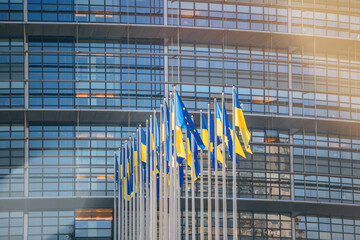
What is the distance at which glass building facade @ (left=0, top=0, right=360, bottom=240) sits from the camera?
2189 inches

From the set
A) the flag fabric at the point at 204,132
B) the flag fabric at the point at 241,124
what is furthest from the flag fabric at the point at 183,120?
the flag fabric at the point at 241,124

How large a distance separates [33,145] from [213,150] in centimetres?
2532

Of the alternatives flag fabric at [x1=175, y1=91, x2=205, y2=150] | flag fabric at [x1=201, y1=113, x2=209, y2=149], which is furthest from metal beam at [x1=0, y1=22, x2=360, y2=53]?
flag fabric at [x1=175, y1=91, x2=205, y2=150]

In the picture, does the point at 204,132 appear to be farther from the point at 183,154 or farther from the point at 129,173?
the point at 129,173

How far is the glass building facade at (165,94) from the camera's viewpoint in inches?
2189

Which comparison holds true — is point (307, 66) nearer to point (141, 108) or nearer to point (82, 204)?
point (141, 108)

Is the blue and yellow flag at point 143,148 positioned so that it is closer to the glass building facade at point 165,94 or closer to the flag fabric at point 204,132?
the flag fabric at point 204,132

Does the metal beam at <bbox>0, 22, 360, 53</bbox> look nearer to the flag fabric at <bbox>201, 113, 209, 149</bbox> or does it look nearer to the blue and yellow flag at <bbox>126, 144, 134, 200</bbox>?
the blue and yellow flag at <bbox>126, 144, 134, 200</bbox>

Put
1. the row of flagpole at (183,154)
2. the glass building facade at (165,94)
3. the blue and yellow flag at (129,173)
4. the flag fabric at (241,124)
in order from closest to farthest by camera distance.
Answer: the flag fabric at (241,124)
the row of flagpole at (183,154)
the blue and yellow flag at (129,173)
the glass building facade at (165,94)

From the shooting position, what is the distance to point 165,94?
56438 millimetres

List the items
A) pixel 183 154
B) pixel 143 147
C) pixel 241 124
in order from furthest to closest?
pixel 143 147 → pixel 183 154 → pixel 241 124

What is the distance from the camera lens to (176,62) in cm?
5747

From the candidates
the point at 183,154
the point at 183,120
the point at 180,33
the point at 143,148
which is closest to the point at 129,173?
the point at 143,148

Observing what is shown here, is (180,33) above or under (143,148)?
above
